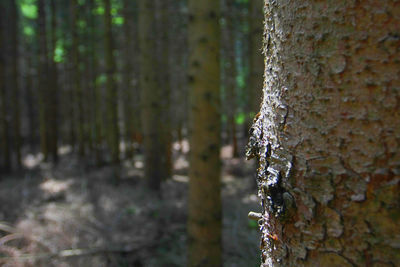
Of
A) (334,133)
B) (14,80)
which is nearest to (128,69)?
(14,80)

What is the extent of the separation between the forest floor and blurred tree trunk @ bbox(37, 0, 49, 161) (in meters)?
2.16

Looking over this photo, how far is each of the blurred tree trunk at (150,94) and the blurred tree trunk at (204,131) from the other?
4.33 metres

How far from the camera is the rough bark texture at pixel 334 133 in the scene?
25.6 inches

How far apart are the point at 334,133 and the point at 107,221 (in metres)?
6.17

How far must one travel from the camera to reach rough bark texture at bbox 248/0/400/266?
2.13ft

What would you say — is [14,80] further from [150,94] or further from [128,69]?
[150,94]

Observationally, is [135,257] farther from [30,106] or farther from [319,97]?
[30,106]

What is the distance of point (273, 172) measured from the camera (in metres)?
0.82

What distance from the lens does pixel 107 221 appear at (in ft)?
20.9

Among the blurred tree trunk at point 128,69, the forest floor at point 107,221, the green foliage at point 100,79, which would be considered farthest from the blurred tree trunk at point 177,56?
the forest floor at point 107,221

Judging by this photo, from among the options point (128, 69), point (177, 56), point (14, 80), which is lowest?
point (14, 80)

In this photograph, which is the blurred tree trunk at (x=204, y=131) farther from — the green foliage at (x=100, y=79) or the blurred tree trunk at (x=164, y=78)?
the green foliage at (x=100, y=79)

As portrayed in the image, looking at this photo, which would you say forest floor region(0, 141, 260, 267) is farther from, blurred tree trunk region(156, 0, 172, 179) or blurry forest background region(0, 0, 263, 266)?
blurred tree trunk region(156, 0, 172, 179)

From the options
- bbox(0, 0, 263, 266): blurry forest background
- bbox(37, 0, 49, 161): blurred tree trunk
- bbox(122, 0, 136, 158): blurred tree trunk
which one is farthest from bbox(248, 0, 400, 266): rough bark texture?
bbox(37, 0, 49, 161): blurred tree trunk
